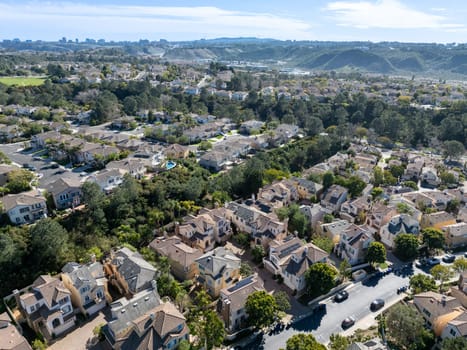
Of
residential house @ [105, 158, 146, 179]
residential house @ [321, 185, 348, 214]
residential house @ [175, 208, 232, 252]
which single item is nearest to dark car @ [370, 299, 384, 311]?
residential house @ [321, 185, 348, 214]

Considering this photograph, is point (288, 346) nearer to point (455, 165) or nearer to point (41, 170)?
point (41, 170)

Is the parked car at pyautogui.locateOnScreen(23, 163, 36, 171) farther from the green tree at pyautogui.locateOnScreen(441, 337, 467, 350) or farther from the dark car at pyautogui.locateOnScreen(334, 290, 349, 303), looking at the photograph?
the green tree at pyautogui.locateOnScreen(441, 337, 467, 350)

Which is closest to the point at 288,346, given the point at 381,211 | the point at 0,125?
the point at 381,211

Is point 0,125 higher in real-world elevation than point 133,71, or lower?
lower

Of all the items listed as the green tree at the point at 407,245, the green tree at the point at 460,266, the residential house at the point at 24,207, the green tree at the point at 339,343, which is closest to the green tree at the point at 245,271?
the green tree at the point at 339,343

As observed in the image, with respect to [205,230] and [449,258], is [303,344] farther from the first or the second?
[449,258]

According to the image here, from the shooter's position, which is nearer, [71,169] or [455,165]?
[71,169]

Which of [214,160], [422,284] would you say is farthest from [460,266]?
[214,160]
